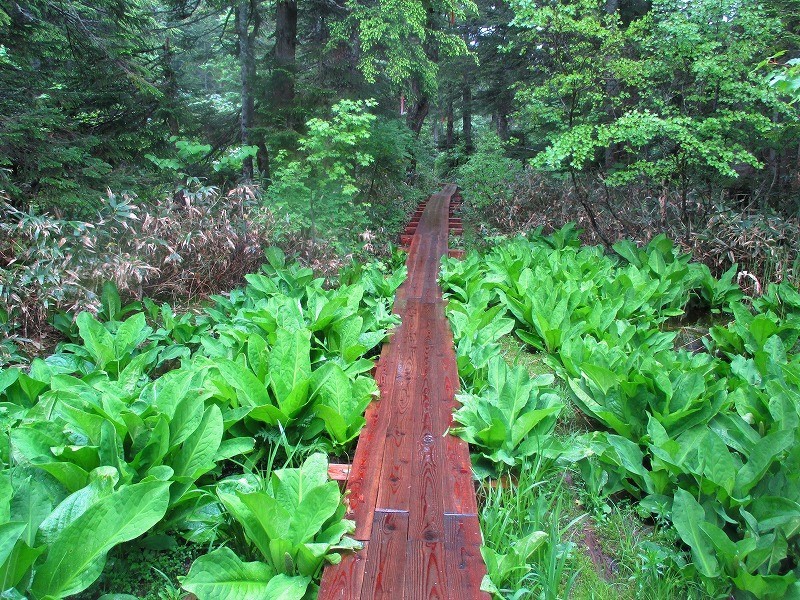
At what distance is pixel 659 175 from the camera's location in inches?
283

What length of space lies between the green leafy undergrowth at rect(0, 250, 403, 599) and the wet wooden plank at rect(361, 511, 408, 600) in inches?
29.0

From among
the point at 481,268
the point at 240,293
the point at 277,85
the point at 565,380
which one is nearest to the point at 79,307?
the point at 240,293

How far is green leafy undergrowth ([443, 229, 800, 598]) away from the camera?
2301 mm

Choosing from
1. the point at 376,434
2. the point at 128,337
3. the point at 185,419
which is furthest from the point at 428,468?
the point at 128,337

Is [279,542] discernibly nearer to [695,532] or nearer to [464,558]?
[464,558]

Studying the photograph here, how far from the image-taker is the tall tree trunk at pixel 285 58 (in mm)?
8289

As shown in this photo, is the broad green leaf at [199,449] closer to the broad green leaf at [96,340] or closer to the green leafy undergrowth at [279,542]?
the green leafy undergrowth at [279,542]

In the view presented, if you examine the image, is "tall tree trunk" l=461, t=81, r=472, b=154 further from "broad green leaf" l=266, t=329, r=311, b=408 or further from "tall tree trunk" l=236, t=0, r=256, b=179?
"broad green leaf" l=266, t=329, r=311, b=408

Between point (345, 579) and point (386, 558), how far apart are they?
193mm

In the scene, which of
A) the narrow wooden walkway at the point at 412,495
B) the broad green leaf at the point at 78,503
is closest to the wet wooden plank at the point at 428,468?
the narrow wooden walkway at the point at 412,495

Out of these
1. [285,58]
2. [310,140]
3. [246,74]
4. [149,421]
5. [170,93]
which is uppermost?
[285,58]

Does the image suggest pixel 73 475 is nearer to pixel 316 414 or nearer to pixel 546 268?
pixel 316 414

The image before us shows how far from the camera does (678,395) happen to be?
3191mm

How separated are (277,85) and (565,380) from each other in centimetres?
670
